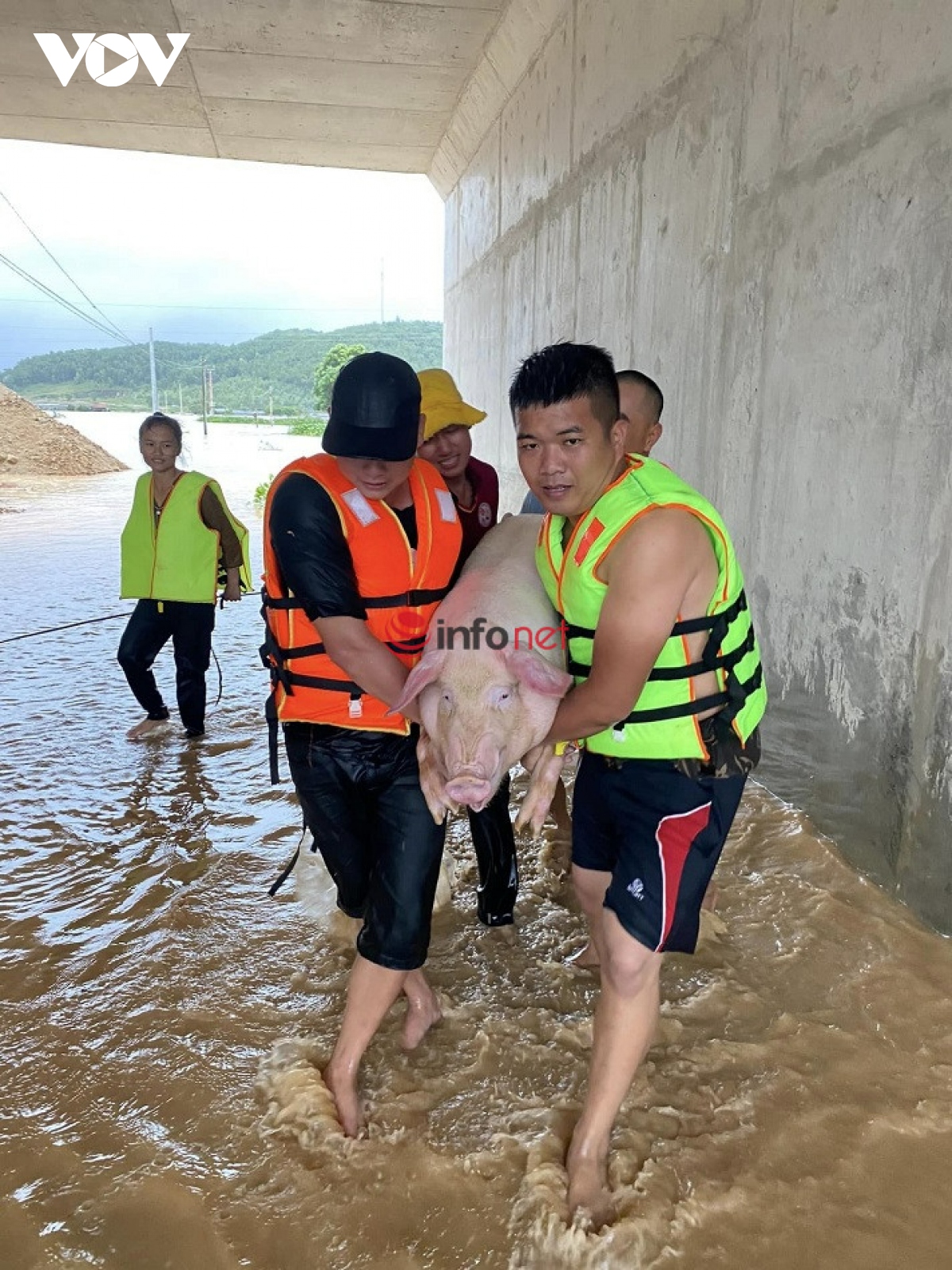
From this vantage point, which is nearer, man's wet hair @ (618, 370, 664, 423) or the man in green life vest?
the man in green life vest

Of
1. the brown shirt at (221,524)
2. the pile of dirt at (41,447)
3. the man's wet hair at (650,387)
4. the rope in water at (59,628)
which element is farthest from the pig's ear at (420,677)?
the pile of dirt at (41,447)

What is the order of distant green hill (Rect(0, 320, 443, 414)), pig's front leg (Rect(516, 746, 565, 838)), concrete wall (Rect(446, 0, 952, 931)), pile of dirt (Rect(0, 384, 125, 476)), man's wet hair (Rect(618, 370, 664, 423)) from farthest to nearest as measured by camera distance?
distant green hill (Rect(0, 320, 443, 414)) → pile of dirt (Rect(0, 384, 125, 476)) → man's wet hair (Rect(618, 370, 664, 423)) → concrete wall (Rect(446, 0, 952, 931)) → pig's front leg (Rect(516, 746, 565, 838))

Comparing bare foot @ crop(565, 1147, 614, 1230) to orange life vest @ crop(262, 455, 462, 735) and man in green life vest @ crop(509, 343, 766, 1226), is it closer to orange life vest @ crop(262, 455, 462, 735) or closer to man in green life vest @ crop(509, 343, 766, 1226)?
man in green life vest @ crop(509, 343, 766, 1226)

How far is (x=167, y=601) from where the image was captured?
5688mm

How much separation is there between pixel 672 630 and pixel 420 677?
70 centimetres

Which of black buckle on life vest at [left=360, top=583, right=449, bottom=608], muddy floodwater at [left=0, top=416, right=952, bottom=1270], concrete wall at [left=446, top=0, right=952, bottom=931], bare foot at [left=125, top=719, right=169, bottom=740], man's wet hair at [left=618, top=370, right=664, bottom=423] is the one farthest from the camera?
bare foot at [left=125, top=719, right=169, bottom=740]

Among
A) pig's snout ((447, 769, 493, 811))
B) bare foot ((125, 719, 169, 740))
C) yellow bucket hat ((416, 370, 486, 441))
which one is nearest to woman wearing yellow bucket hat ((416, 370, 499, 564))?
yellow bucket hat ((416, 370, 486, 441))

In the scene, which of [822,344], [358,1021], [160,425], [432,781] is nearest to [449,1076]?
[358,1021]

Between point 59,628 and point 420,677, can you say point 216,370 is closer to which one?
point 59,628

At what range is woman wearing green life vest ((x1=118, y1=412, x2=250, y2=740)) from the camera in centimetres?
562

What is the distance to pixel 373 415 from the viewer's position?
2443mm

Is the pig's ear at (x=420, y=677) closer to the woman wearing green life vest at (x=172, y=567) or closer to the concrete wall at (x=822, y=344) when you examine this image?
the concrete wall at (x=822, y=344)

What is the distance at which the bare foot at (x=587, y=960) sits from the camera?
3.31 meters

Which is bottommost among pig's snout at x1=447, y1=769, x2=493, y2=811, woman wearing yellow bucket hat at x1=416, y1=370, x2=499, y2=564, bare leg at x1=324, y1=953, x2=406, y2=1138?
bare leg at x1=324, y1=953, x2=406, y2=1138
